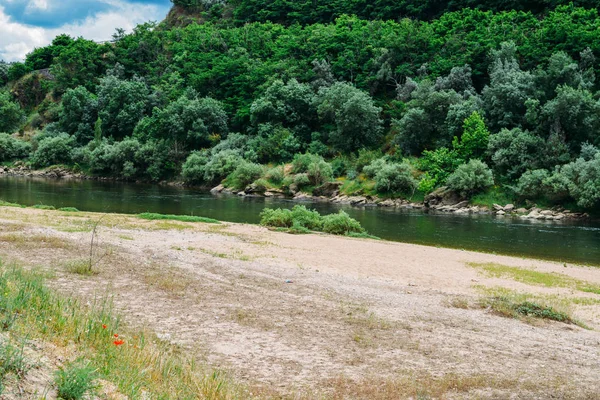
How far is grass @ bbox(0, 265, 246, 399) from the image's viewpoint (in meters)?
6.41

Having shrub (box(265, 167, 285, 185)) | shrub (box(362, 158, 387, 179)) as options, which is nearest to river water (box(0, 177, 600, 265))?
shrub (box(362, 158, 387, 179))

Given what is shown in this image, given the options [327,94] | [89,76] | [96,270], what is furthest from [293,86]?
[96,270]

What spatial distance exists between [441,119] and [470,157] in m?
8.82

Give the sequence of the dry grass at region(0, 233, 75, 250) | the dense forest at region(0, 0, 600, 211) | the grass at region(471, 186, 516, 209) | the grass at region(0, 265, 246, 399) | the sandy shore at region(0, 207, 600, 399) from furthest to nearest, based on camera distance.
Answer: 1. the dense forest at region(0, 0, 600, 211)
2. the grass at region(471, 186, 516, 209)
3. the dry grass at region(0, 233, 75, 250)
4. the sandy shore at region(0, 207, 600, 399)
5. the grass at region(0, 265, 246, 399)

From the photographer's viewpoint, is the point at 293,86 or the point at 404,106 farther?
the point at 293,86

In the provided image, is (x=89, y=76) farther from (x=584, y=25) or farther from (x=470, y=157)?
(x=584, y=25)

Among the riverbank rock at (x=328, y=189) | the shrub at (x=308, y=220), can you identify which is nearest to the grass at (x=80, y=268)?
the shrub at (x=308, y=220)

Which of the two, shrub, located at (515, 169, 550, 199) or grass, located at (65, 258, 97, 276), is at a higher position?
shrub, located at (515, 169, 550, 199)

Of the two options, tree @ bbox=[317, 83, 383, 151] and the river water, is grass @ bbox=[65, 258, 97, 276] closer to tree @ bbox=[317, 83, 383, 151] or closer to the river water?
the river water

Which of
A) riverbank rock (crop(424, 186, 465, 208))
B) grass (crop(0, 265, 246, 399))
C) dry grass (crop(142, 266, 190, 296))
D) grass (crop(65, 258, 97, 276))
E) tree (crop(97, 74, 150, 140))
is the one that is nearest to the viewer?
grass (crop(0, 265, 246, 399))

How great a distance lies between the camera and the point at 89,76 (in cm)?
12256

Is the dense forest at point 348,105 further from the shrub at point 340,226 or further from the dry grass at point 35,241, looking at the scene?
the dry grass at point 35,241

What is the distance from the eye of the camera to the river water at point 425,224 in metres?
33.2

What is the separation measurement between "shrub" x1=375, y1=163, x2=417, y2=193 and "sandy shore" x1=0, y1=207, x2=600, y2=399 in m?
40.4
